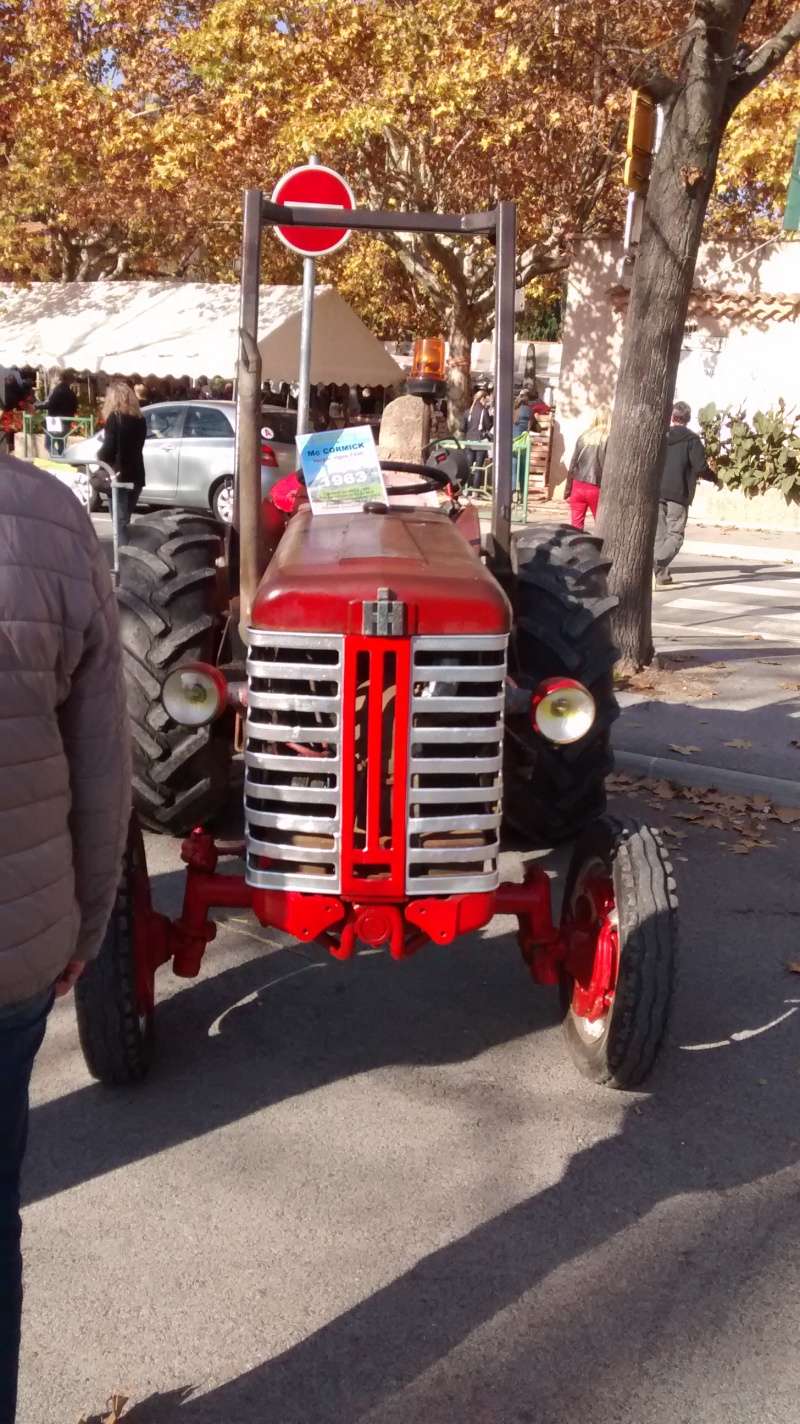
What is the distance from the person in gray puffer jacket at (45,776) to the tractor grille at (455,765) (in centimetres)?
118

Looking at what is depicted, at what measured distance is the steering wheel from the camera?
4621 millimetres

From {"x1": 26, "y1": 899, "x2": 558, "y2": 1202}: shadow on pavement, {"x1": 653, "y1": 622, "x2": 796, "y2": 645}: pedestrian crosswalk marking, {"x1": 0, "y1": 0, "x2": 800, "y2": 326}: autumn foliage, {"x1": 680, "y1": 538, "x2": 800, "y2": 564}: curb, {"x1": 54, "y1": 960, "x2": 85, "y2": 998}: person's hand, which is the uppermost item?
{"x1": 0, "y1": 0, "x2": 800, "y2": 326}: autumn foliage

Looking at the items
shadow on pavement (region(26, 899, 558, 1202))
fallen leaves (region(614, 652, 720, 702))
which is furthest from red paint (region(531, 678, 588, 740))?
fallen leaves (region(614, 652, 720, 702))

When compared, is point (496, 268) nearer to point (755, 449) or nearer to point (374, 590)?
point (374, 590)

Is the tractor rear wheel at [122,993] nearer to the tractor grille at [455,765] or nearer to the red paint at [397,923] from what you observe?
the red paint at [397,923]

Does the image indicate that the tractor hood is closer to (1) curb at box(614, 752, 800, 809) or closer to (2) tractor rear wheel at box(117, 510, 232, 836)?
(2) tractor rear wheel at box(117, 510, 232, 836)

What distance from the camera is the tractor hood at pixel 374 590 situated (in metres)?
3.28

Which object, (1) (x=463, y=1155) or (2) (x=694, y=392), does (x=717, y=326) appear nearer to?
(2) (x=694, y=392)

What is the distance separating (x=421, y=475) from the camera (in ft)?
15.4

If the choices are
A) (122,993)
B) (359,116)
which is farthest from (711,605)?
(359,116)

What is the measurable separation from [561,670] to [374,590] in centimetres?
159

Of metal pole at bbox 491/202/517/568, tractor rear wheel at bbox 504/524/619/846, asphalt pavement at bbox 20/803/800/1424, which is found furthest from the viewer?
tractor rear wheel at bbox 504/524/619/846

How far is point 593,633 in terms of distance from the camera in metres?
4.87

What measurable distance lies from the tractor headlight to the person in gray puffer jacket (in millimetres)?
1815
